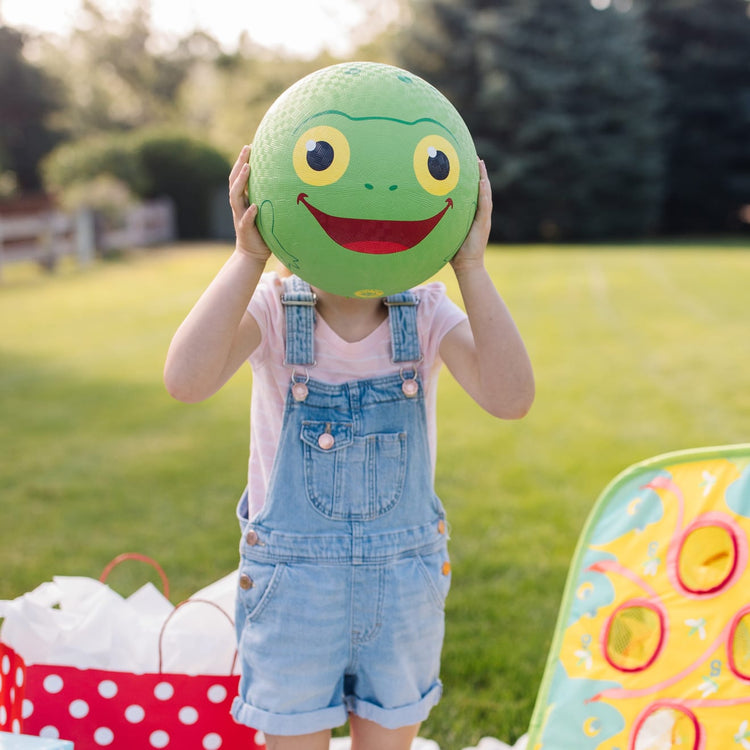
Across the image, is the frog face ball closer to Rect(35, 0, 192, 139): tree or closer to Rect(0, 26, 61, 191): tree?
Rect(0, 26, 61, 191): tree

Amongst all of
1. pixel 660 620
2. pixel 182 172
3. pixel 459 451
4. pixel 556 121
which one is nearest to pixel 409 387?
pixel 660 620

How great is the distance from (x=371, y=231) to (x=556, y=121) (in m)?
19.4

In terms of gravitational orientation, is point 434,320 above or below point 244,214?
below

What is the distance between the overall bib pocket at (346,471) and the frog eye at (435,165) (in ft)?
1.55

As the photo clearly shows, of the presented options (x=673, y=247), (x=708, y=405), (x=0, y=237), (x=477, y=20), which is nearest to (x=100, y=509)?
(x=708, y=405)

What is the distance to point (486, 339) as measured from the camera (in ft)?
5.19

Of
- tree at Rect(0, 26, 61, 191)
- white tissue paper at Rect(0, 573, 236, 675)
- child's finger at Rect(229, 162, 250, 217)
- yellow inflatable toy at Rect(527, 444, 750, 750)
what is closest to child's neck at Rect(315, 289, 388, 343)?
child's finger at Rect(229, 162, 250, 217)

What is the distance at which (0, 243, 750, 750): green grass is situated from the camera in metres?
3.11

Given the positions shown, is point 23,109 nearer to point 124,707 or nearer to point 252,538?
point 124,707

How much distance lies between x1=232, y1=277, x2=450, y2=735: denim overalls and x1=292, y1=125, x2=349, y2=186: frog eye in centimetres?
30

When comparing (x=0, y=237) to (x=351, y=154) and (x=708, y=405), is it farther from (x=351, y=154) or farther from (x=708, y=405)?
(x=351, y=154)

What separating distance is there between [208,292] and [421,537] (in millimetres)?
Answer: 607

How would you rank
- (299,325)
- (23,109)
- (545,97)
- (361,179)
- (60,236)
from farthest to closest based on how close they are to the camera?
1. (23,109)
2. (545,97)
3. (60,236)
4. (299,325)
5. (361,179)

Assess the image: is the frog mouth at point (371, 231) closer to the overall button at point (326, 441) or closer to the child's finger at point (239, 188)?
the child's finger at point (239, 188)
